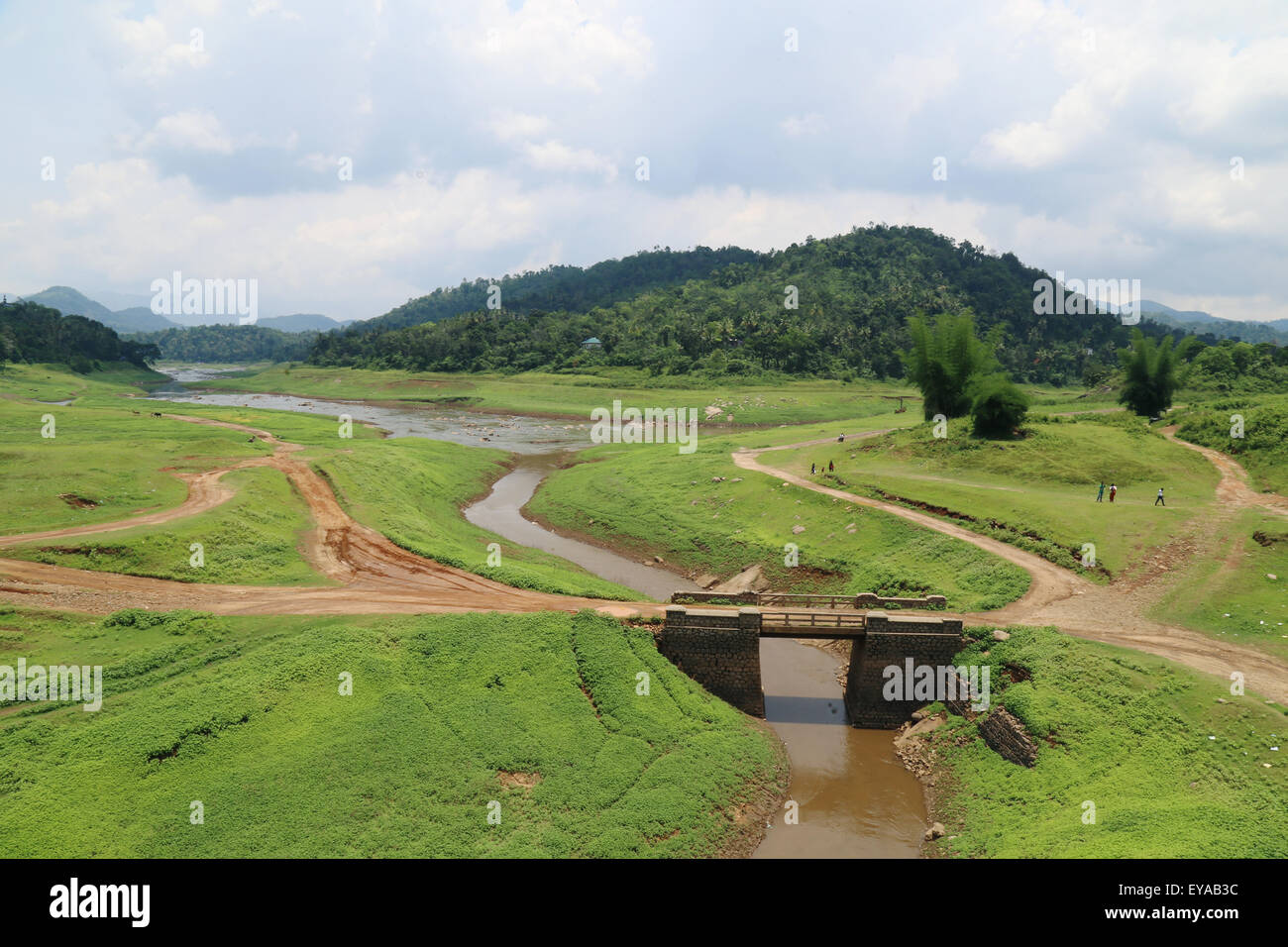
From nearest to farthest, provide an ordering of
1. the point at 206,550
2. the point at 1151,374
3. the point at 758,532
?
the point at 206,550, the point at 758,532, the point at 1151,374

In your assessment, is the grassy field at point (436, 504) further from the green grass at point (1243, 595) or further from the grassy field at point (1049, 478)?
the green grass at point (1243, 595)

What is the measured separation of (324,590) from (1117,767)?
37.2 meters

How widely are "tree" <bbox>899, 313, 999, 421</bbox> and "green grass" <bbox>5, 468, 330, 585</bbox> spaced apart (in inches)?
2421

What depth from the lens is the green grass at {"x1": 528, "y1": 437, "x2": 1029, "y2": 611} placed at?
141ft

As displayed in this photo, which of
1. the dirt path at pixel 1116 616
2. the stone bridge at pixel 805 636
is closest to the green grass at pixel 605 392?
the dirt path at pixel 1116 616

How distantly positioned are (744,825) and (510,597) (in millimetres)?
17616

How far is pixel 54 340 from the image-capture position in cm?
Answer: 16888

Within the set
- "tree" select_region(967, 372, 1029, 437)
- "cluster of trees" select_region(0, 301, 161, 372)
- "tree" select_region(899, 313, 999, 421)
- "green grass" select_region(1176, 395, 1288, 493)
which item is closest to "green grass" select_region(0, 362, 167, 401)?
"cluster of trees" select_region(0, 301, 161, 372)

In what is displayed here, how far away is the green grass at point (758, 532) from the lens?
43.0 m

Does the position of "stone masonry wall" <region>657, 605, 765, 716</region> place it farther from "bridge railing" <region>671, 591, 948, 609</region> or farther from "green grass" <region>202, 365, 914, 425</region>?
"green grass" <region>202, 365, 914, 425</region>

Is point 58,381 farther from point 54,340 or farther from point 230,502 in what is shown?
point 230,502

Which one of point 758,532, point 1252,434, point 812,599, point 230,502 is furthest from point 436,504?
point 1252,434

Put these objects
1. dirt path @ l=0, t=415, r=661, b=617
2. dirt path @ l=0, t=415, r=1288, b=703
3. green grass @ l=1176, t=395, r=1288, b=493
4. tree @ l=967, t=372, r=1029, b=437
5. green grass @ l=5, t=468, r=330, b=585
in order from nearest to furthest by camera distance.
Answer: dirt path @ l=0, t=415, r=1288, b=703 → dirt path @ l=0, t=415, r=661, b=617 → green grass @ l=5, t=468, r=330, b=585 → green grass @ l=1176, t=395, r=1288, b=493 → tree @ l=967, t=372, r=1029, b=437

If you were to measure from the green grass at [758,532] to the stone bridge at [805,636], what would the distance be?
6027 millimetres
